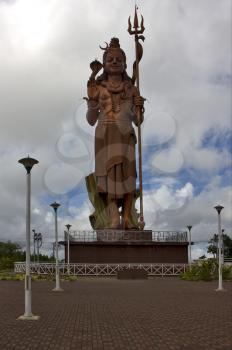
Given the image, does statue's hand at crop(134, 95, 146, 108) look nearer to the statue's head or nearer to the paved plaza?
the statue's head

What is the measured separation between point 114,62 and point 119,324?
32.7 m

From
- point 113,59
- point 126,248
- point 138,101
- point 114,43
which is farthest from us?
point 114,43

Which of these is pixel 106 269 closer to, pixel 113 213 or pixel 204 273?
pixel 113 213

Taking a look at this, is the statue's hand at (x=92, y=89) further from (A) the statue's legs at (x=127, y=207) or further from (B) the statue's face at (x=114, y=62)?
(A) the statue's legs at (x=127, y=207)

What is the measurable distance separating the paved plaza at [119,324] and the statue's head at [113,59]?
27213 millimetres

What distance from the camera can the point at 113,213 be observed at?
133ft

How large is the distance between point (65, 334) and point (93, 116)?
3344 centimetres

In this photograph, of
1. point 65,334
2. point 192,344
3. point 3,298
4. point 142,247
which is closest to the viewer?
point 192,344

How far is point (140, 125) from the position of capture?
41.2 meters

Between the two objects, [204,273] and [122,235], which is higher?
[122,235]

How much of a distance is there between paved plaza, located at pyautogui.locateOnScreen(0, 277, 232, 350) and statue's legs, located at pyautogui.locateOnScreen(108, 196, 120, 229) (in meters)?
21.7

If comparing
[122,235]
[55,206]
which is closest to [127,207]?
[122,235]

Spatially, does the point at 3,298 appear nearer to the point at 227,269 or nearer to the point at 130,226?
the point at 227,269

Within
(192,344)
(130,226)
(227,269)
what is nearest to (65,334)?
(192,344)
